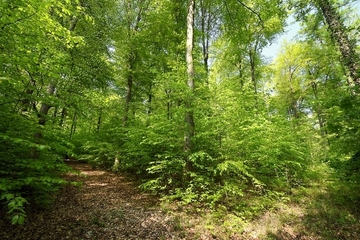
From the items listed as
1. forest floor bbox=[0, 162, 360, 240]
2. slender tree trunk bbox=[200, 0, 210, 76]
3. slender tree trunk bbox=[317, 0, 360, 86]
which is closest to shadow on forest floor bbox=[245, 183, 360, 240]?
forest floor bbox=[0, 162, 360, 240]

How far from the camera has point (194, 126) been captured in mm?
7109

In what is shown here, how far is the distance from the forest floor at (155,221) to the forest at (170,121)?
94mm

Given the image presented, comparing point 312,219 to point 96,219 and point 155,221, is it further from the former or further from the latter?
point 96,219

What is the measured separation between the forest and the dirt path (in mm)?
348

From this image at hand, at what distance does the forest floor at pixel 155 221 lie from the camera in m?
4.37

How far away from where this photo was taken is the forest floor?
4367 mm

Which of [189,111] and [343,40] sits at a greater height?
[343,40]

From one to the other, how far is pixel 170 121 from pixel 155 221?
3.12 meters

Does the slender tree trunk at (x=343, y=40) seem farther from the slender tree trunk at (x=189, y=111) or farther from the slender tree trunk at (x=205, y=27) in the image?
the slender tree trunk at (x=205, y=27)

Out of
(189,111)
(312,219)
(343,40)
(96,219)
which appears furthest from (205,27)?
(96,219)

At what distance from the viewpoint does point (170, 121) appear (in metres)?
6.86

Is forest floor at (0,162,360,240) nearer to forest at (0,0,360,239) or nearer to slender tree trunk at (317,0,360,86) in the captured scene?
forest at (0,0,360,239)

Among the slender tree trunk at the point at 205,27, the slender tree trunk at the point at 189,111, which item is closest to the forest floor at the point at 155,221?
the slender tree trunk at the point at 189,111

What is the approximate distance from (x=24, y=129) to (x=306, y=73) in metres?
23.1
